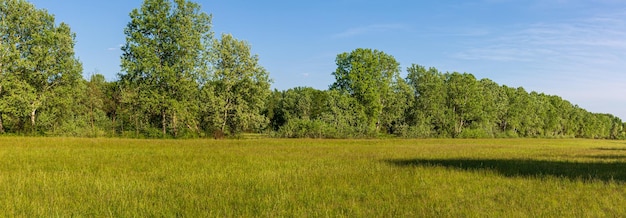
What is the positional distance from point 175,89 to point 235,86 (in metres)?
9.88

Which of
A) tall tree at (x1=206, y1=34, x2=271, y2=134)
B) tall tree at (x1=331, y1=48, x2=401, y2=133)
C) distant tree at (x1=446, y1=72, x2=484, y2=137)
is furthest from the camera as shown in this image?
distant tree at (x1=446, y1=72, x2=484, y2=137)

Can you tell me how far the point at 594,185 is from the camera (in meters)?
11.4

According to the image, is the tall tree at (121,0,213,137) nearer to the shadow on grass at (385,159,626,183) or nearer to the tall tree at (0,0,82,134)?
the tall tree at (0,0,82,134)

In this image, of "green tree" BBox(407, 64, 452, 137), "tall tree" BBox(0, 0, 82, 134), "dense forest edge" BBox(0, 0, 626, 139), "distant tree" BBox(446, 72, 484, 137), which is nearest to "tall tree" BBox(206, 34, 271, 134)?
"dense forest edge" BBox(0, 0, 626, 139)

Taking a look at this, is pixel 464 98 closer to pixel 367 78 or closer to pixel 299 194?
pixel 367 78

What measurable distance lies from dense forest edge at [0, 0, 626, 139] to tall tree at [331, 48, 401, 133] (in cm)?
20

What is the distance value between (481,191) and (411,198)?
261 cm

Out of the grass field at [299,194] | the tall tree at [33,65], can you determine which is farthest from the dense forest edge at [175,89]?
the grass field at [299,194]

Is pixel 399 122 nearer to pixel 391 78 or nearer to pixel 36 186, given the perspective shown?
pixel 391 78

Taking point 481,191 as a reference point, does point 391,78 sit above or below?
above

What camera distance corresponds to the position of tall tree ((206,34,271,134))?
177 feet

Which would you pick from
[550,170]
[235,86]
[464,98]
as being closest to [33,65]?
[235,86]

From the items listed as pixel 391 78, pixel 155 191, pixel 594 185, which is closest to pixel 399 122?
pixel 391 78

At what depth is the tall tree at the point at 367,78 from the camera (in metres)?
69.4
